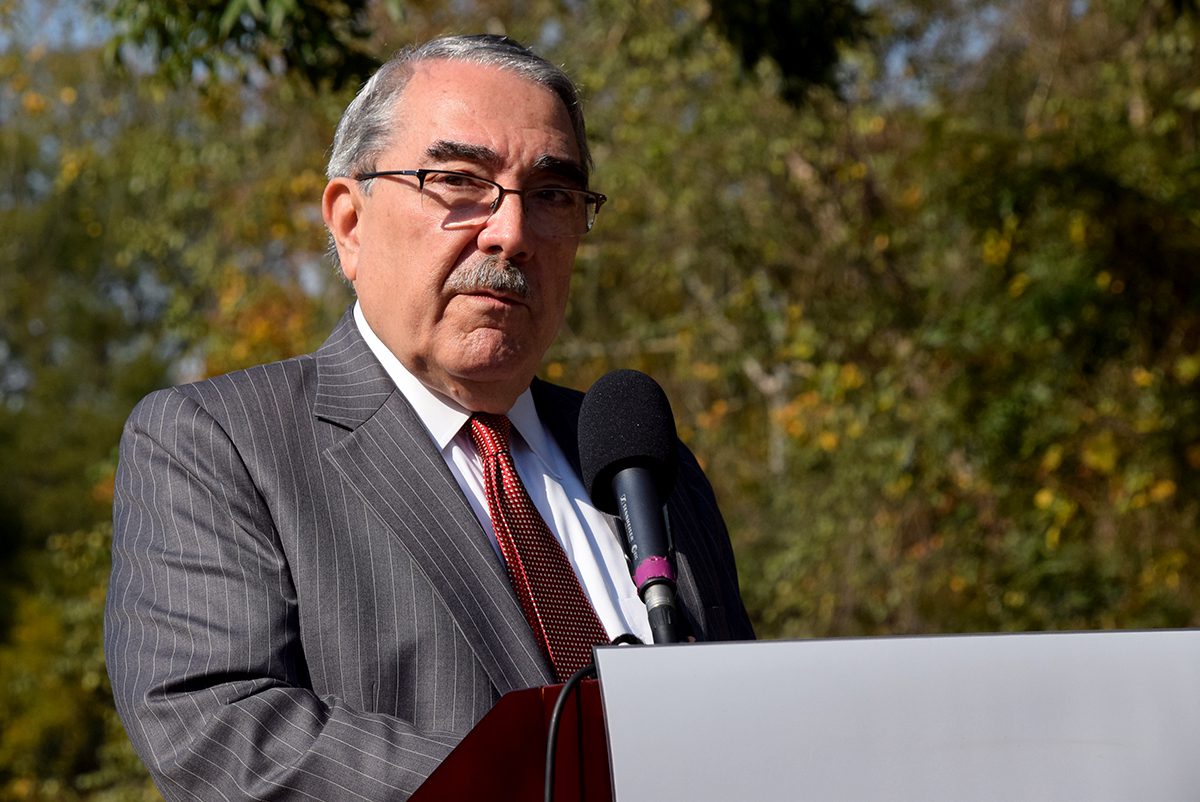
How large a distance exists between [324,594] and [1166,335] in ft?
17.9

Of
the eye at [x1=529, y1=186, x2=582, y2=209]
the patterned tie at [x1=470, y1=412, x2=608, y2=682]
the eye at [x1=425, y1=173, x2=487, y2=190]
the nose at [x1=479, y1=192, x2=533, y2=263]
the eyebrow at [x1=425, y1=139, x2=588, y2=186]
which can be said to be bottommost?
the patterned tie at [x1=470, y1=412, x2=608, y2=682]

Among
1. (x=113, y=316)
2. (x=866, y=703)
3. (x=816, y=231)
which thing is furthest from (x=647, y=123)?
(x=113, y=316)

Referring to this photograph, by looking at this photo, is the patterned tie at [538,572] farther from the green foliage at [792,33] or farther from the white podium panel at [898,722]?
the green foliage at [792,33]

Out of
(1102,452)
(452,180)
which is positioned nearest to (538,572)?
(452,180)

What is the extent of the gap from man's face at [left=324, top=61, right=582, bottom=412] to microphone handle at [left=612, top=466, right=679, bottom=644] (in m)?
0.46

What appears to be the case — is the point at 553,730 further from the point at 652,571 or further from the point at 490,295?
the point at 490,295

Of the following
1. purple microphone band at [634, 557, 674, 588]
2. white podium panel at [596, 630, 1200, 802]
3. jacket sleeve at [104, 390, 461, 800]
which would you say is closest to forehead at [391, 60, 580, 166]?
jacket sleeve at [104, 390, 461, 800]

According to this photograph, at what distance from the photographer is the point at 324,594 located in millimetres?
2025

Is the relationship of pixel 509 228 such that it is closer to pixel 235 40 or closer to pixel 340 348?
pixel 340 348

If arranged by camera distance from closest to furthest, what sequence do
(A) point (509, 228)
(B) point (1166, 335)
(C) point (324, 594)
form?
(C) point (324, 594)
(A) point (509, 228)
(B) point (1166, 335)

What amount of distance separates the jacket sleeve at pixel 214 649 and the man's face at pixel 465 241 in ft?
1.25

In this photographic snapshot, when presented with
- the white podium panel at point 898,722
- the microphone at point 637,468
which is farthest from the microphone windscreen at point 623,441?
the white podium panel at point 898,722

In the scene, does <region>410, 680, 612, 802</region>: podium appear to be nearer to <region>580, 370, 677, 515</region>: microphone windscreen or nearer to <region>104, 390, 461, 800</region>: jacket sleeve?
<region>104, 390, 461, 800</region>: jacket sleeve

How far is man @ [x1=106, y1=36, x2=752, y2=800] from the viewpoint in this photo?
1854mm
